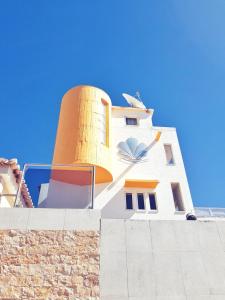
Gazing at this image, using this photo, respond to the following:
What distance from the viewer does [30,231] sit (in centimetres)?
552

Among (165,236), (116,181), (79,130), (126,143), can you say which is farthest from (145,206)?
(165,236)

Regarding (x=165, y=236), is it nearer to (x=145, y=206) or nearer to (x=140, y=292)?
(x=140, y=292)

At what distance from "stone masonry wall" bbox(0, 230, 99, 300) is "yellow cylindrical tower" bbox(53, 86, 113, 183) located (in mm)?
5957

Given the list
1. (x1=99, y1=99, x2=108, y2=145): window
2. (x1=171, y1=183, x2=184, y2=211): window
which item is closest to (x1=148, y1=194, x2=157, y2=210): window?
(x1=171, y1=183, x2=184, y2=211): window

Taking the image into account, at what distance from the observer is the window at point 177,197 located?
42.2 ft

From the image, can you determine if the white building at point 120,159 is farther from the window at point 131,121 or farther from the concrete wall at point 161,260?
the concrete wall at point 161,260

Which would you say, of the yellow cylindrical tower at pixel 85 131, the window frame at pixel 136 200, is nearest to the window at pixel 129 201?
the window frame at pixel 136 200

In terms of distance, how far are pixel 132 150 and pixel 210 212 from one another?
210 inches

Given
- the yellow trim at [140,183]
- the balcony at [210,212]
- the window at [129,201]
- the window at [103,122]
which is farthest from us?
the window at [103,122]

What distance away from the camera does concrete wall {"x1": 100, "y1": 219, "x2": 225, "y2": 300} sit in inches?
201

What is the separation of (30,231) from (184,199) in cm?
935

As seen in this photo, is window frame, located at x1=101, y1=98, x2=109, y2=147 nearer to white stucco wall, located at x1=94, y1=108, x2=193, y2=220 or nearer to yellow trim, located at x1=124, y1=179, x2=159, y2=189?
white stucco wall, located at x1=94, y1=108, x2=193, y2=220

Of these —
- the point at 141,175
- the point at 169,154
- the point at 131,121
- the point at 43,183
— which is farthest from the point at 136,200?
the point at 43,183

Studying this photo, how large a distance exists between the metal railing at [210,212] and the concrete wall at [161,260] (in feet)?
19.2
